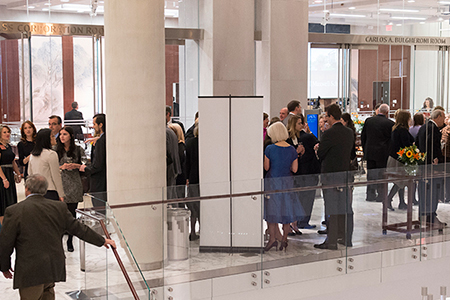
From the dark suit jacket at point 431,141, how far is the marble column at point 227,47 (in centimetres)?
493

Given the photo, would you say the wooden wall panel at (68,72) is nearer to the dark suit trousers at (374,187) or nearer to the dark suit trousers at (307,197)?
the dark suit trousers at (307,197)

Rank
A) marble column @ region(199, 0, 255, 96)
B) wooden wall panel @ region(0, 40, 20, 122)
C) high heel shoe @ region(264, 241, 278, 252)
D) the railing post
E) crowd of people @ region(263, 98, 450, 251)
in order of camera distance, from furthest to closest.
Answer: marble column @ region(199, 0, 255, 96), wooden wall panel @ region(0, 40, 20, 122), crowd of people @ region(263, 98, 450, 251), high heel shoe @ region(264, 241, 278, 252), the railing post

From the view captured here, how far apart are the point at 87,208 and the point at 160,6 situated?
271 cm

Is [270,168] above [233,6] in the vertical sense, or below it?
below

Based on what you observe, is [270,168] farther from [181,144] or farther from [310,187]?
[181,144]

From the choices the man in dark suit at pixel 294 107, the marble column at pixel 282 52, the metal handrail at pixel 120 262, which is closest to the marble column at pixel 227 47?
the marble column at pixel 282 52

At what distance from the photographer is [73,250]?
26.5 feet

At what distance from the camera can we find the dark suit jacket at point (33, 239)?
4961 millimetres

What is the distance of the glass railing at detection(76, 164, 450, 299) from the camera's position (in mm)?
6941

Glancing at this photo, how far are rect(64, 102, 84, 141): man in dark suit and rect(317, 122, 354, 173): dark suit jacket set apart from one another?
22.8ft

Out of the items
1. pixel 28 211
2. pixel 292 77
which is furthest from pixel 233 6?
pixel 28 211

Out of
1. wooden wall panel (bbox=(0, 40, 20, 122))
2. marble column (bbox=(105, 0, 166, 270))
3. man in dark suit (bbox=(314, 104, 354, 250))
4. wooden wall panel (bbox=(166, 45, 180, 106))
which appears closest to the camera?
marble column (bbox=(105, 0, 166, 270))

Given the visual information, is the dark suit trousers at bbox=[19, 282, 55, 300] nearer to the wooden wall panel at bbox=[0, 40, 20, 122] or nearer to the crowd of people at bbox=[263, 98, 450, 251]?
the crowd of people at bbox=[263, 98, 450, 251]

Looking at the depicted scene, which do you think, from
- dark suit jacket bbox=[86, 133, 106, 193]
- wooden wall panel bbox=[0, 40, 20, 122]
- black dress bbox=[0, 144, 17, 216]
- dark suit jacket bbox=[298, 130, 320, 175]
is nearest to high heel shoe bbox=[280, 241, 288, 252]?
dark suit jacket bbox=[298, 130, 320, 175]
